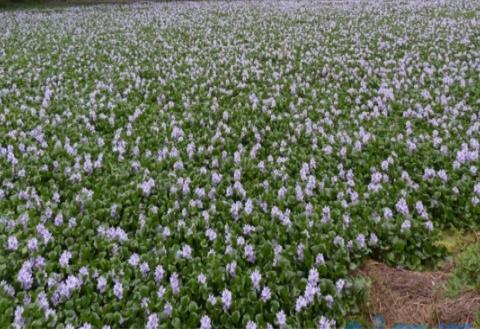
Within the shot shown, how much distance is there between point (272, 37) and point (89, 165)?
36.7 feet

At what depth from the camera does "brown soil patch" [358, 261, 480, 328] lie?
4387mm

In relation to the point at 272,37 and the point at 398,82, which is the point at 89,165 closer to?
the point at 398,82

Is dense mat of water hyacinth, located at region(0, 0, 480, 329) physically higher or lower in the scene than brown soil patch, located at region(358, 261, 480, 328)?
higher

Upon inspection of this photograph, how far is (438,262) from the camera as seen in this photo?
17.1ft

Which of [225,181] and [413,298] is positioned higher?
[225,181]

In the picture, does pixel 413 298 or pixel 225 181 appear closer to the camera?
pixel 413 298

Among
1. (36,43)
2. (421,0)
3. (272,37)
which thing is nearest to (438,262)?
(272,37)

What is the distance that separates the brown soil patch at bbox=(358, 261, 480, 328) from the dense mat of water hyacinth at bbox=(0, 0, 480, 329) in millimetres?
199

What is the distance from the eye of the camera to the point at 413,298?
4699 millimetres

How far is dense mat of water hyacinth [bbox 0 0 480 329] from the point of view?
441 cm

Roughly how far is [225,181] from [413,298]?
2.72 metres

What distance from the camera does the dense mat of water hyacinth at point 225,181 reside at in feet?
14.5

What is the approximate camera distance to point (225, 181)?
6430 millimetres

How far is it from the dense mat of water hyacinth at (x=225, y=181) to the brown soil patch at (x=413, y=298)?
0.20 metres
